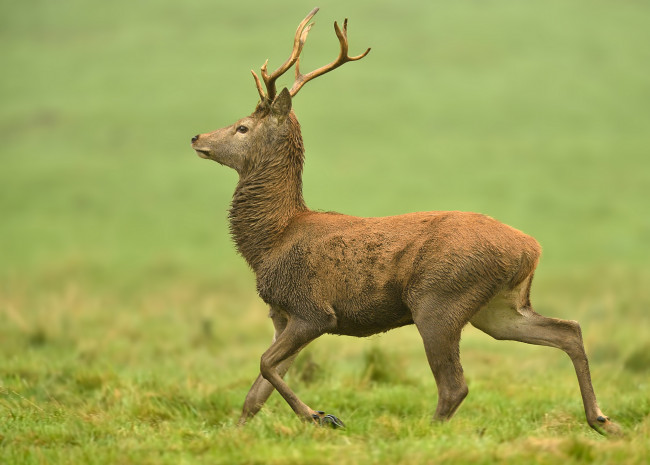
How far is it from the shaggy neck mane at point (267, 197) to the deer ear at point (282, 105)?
0.10 metres

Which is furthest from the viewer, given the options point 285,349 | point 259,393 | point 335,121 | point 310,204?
point 335,121

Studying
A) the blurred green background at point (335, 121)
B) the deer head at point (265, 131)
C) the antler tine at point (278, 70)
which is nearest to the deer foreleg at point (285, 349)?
the deer head at point (265, 131)

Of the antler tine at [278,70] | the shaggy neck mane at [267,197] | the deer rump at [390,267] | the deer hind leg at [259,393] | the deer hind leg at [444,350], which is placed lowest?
the deer hind leg at [259,393]

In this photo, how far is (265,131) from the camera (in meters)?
7.54

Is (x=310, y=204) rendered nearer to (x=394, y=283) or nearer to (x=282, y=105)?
(x=282, y=105)

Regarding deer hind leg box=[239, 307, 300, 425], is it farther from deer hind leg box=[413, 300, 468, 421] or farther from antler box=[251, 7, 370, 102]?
antler box=[251, 7, 370, 102]

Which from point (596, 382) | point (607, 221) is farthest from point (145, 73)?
point (596, 382)

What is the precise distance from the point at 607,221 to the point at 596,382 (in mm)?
14411

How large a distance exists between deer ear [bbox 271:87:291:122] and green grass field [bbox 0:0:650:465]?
1.47 meters

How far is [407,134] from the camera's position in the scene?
27500 mm

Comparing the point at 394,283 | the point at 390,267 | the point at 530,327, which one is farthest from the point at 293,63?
the point at 530,327

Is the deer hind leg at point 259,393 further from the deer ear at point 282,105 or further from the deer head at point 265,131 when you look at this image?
the deer ear at point 282,105

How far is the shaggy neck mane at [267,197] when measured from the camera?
23.9ft

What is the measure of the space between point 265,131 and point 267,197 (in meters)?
0.58
